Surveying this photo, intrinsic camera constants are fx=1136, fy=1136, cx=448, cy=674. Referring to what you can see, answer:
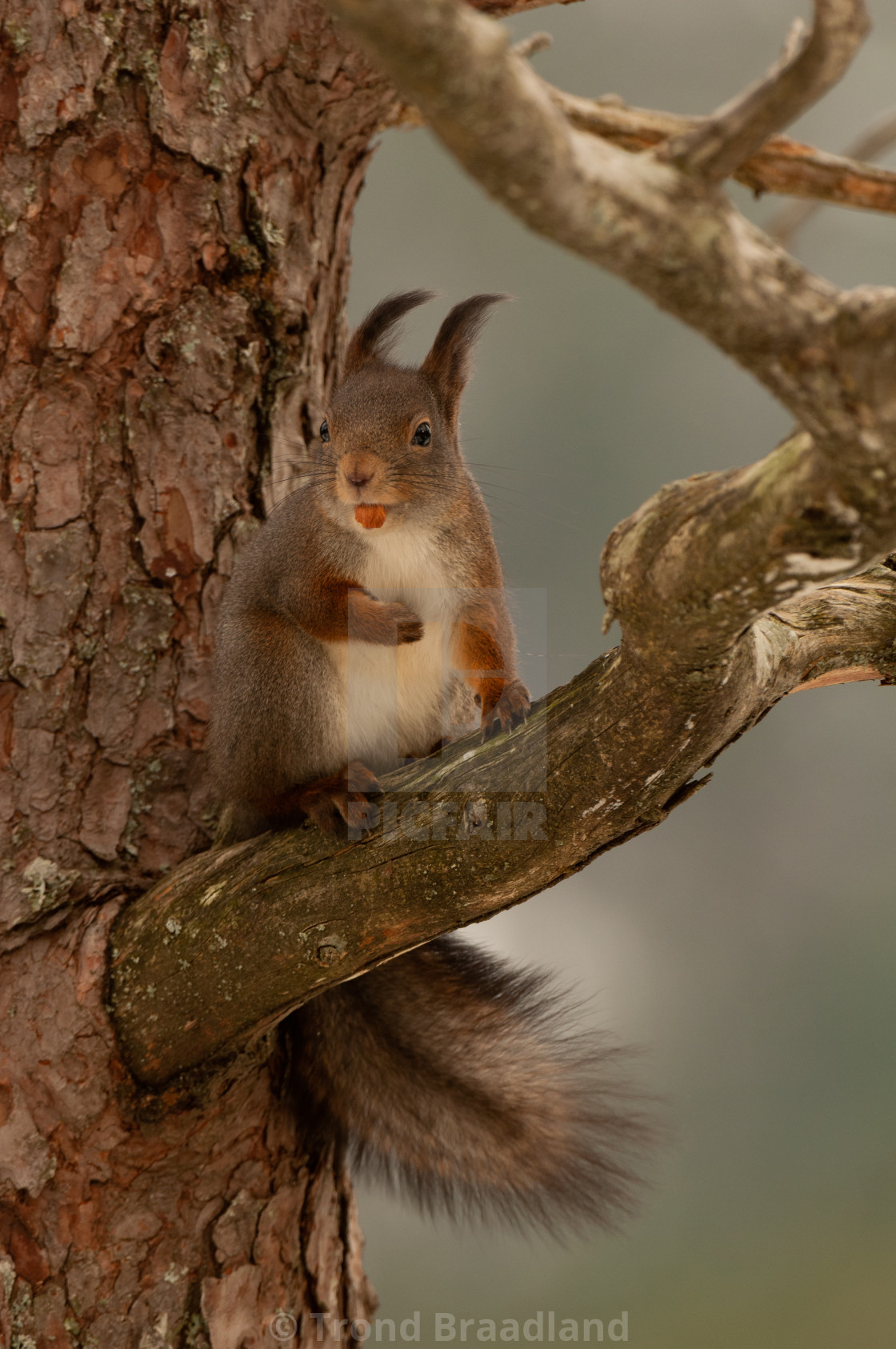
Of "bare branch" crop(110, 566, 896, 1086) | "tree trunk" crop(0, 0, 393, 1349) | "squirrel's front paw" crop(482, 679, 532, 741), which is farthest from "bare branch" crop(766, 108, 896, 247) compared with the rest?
"tree trunk" crop(0, 0, 393, 1349)

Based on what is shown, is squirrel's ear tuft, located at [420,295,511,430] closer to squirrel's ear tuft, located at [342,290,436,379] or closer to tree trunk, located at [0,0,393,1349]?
squirrel's ear tuft, located at [342,290,436,379]

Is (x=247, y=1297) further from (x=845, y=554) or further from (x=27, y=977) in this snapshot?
(x=845, y=554)

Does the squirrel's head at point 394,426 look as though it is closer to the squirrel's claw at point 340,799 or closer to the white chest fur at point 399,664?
the white chest fur at point 399,664

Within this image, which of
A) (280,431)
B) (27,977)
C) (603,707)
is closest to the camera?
(603,707)

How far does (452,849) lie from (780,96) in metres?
0.69

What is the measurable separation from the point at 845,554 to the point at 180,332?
1.02 meters

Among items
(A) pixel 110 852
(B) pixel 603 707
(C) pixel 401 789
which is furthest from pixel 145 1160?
(B) pixel 603 707

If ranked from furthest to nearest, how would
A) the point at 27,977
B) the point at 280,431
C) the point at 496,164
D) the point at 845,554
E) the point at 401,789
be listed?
the point at 280,431 → the point at 27,977 → the point at 401,789 → the point at 845,554 → the point at 496,164

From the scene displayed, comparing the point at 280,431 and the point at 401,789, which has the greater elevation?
the point at 280,431

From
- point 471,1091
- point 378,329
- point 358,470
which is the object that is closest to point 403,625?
point 358,470

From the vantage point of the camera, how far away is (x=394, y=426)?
1.35 metres

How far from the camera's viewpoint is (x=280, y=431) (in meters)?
1.54

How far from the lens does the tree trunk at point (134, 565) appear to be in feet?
4.02

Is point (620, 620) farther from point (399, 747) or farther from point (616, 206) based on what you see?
point (399, 747)
